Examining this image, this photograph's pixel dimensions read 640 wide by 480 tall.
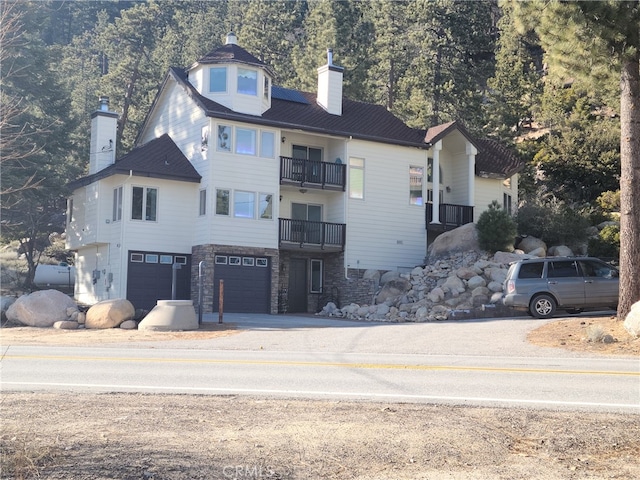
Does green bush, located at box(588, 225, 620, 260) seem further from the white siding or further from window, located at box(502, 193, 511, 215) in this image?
the white siding

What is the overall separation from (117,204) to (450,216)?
618 inches

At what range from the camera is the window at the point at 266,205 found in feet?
109

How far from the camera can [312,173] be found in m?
34.5

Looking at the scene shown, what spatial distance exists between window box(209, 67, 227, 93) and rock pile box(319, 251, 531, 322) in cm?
1042

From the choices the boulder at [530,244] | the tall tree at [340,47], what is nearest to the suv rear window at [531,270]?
the boulder at [530,244]

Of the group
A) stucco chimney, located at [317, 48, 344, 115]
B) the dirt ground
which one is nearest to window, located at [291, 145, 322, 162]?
stucco chimney, located at [317, 48, 344, 115]

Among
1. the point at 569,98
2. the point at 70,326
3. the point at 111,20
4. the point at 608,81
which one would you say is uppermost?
the point at 111,20

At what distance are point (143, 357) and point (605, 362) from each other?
9.18 m

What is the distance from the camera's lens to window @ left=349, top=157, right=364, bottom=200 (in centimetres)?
3534

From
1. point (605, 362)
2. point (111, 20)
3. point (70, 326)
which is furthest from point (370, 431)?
point (111, 20)

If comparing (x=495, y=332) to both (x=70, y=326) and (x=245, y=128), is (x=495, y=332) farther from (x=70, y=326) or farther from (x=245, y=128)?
(x=245, y=128)

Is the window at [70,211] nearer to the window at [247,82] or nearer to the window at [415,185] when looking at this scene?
the window at [247,82]

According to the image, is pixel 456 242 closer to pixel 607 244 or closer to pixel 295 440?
pixel 607 244

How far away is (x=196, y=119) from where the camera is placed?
33281 mm
